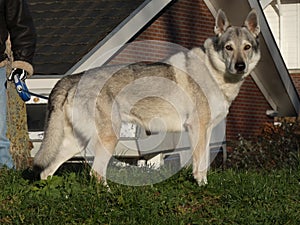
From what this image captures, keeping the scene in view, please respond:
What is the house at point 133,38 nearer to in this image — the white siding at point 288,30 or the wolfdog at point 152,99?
the wolfdog at point 152,99

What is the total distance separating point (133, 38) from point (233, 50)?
5137 millimetres

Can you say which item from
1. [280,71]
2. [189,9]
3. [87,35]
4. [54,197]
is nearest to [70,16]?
[87,35]

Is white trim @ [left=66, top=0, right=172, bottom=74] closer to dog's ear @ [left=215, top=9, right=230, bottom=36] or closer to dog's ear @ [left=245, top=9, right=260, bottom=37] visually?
dog's ear @ [left=215, top=9, right=230, bottom=36]

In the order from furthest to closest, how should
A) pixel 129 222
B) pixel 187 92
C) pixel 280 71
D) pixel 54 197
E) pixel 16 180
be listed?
pixel 280 71 → pixel 187 92 → pixel 16 180 → pixel 54 197 → pixel 129 222

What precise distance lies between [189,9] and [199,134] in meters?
8.29

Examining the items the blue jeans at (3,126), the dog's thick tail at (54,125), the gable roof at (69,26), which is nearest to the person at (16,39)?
the blue jeans at (3,126)

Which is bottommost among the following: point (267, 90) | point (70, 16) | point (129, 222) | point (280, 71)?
point (267, 90)

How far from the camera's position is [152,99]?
8375mm

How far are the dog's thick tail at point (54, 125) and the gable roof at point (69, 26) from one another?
421 cm

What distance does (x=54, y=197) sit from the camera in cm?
707

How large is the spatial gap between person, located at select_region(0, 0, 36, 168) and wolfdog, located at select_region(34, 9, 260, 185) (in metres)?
0.42

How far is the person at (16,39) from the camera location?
7.87 meters

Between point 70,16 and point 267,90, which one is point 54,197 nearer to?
point 70,16

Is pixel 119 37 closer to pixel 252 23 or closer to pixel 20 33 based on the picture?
pixel 252 23
